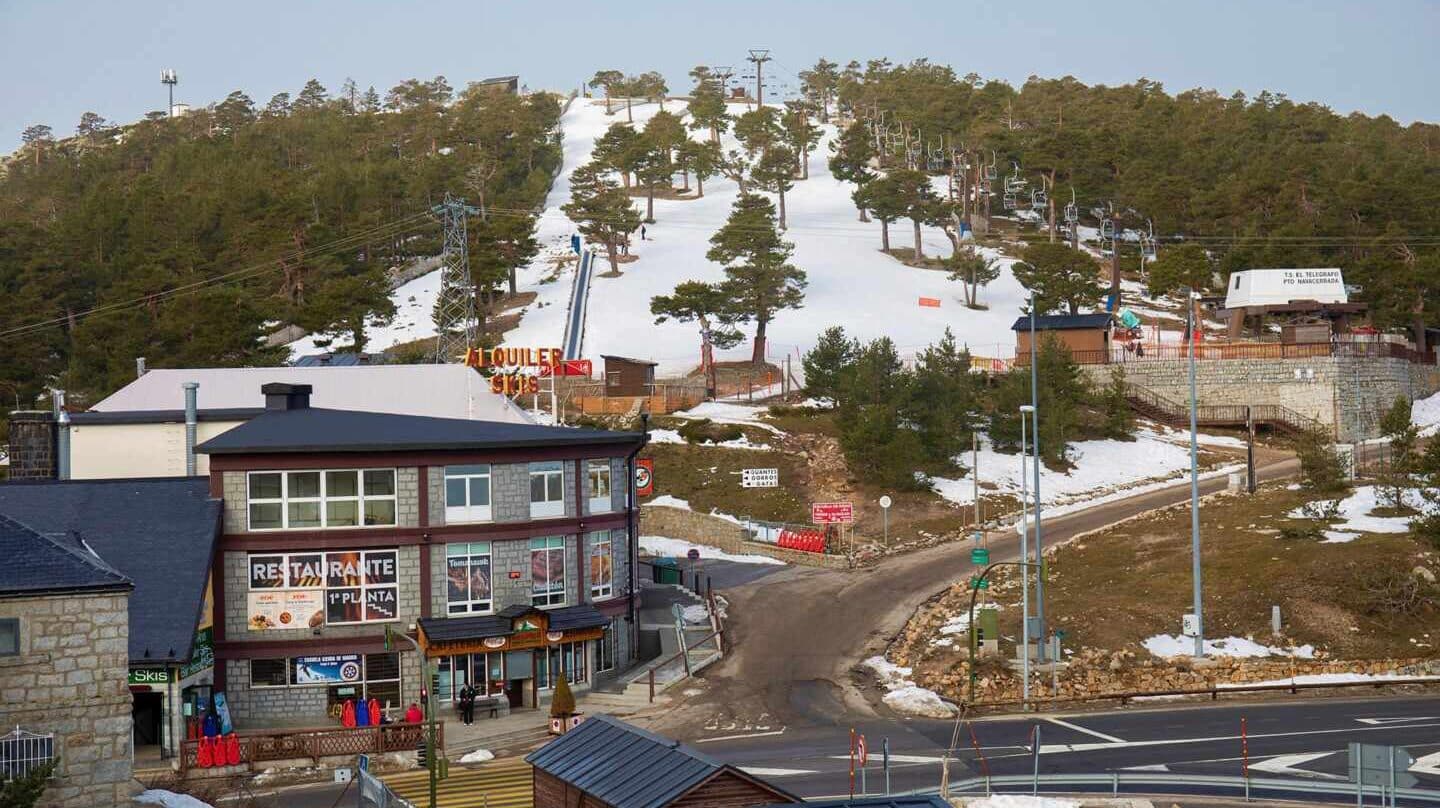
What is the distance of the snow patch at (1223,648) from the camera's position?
1959 inches

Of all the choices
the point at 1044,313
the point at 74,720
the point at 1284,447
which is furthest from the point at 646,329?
the point at 74,720

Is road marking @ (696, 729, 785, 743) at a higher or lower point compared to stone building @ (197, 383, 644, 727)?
lower

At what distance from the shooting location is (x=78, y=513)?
1831 inches

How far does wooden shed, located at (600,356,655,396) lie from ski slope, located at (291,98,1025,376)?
12718 mm

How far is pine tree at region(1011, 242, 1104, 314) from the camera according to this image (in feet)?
351

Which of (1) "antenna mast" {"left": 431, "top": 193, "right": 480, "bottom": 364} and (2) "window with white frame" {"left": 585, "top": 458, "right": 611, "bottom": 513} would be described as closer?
(2) "window with white frame" {"left": 585, "top": 458, "right": 611, "bottom": 513}

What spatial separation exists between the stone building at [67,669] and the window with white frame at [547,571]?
18.9 metres

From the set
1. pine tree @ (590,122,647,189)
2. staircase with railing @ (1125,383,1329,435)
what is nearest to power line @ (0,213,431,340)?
pine tree @ (590,122,647,189)

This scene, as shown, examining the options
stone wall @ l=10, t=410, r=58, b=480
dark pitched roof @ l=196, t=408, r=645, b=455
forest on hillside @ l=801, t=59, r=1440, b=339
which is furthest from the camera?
forest on hillside @ l=801, t=59, r=1440, b=339

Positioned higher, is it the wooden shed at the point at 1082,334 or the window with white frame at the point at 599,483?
the wooden shed at the point at 1082,334

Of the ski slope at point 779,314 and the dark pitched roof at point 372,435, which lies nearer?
the dark pitched roof at point 372,435

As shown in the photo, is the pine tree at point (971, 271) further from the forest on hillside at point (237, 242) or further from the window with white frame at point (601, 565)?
the window with white frame at point (601, 565)

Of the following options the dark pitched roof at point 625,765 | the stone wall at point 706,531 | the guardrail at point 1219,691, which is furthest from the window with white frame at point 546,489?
the dark pitched roof at point 625,765

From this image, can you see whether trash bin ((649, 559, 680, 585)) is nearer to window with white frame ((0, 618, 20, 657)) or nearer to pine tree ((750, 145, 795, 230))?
window with white frame ((0, 618, 20, 657))
